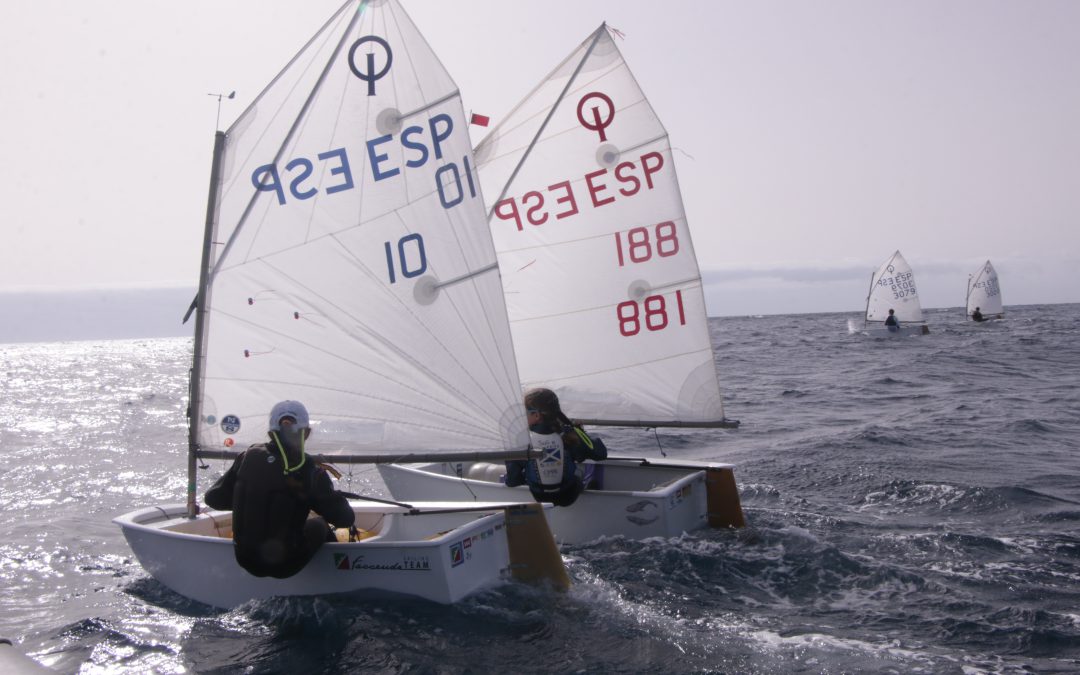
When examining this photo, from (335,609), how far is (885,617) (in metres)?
4.12

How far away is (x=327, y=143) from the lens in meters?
7.15

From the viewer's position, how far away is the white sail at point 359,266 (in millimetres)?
7125

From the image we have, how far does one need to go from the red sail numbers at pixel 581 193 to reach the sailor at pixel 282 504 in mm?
4798

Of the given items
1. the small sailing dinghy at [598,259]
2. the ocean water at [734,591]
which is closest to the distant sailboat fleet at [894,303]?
the ocean water at [734,591]

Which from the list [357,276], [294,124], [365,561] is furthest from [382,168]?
[365,561]

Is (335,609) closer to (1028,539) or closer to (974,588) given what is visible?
(974,588)

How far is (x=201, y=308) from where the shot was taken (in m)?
7.18

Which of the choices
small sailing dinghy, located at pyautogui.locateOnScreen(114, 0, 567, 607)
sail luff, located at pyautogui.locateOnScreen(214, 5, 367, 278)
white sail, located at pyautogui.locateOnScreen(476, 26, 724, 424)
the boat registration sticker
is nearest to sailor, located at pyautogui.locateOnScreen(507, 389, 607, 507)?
small sailing dinghy, located at pyautogui.locateOnScreen(114, 0, 567, 607)

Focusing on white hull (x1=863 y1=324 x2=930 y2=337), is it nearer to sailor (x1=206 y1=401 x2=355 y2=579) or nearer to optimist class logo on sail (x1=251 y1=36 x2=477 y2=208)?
optimist class logo on sail (x1=251 y1=36 x2=477 y2=208)

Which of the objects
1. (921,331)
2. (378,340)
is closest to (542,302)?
(378,340)

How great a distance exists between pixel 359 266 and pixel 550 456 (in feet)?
8.36

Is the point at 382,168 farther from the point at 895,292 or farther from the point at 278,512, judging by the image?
the point at 895,292

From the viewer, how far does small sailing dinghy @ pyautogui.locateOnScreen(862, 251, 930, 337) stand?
150ft

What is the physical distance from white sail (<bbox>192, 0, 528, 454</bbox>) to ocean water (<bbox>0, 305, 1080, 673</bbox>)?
1.58 metres
